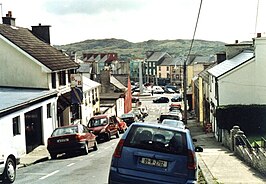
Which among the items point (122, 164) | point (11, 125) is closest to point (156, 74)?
point (11, 125)

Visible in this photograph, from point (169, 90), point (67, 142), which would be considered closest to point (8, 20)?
point (67, 142)

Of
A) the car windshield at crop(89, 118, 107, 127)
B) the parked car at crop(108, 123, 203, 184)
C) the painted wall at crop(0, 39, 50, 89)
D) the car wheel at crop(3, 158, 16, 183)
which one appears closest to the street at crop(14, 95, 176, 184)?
the car wheel at crop(3, 158, 16, 183)

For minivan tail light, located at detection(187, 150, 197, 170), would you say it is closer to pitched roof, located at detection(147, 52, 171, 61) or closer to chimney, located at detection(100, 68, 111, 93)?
chimney, located at detection(100, 68, 111, 93)

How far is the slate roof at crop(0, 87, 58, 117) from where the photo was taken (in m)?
22.3

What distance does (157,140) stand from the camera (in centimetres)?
957

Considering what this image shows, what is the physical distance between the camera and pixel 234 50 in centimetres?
4494

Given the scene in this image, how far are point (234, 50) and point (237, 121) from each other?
12.7 meters

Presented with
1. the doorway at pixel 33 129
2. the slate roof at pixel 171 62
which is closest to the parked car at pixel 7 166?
the doorway at pixel 33 129

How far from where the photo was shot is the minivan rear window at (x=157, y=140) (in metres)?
9.49

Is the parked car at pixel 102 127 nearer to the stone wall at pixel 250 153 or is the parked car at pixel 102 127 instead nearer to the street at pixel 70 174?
the stone wall at pixel 250 153

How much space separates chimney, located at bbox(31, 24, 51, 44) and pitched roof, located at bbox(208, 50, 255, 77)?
1389 centimetres

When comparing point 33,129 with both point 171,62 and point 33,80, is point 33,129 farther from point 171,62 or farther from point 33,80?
point 171,62

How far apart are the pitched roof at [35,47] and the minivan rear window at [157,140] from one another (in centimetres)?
2229

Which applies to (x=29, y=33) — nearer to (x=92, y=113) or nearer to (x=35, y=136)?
(x=35, y=136)
